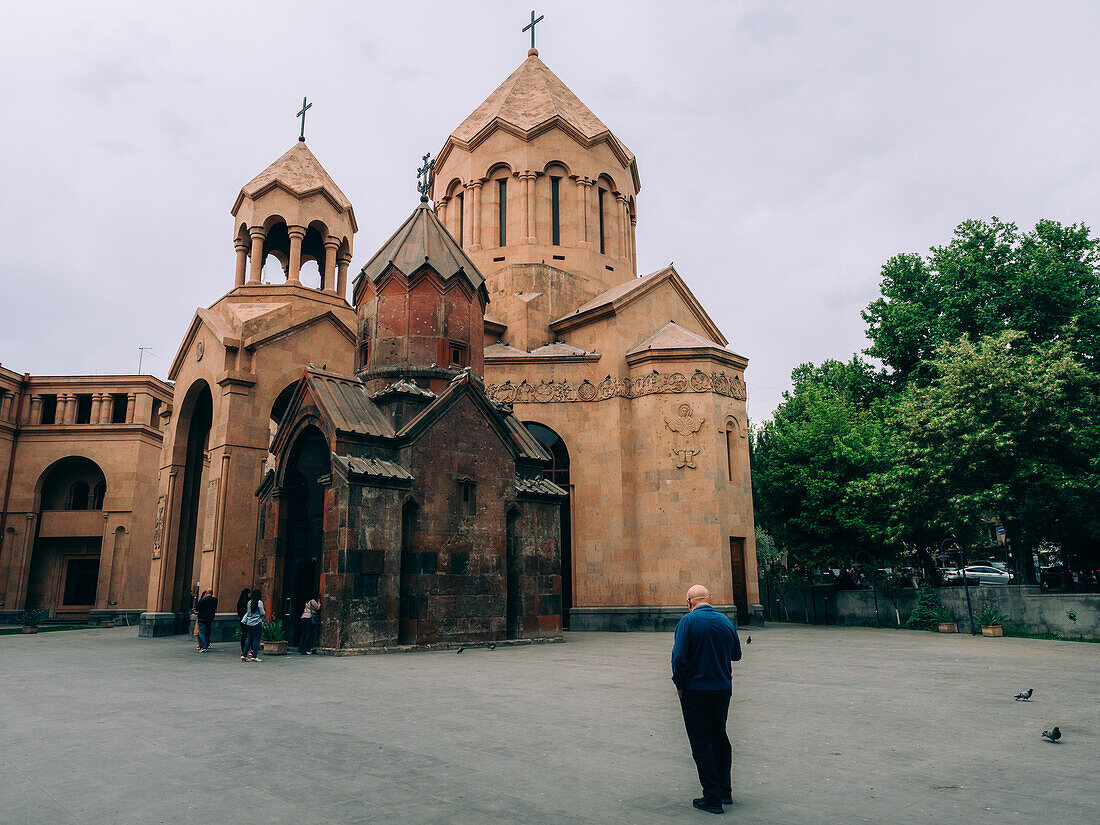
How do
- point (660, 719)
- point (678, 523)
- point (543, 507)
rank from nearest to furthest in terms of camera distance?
point (660, 719)
point (543, 507)
point (678, 523)

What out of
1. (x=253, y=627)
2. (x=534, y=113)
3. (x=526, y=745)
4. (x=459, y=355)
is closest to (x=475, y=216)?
(x=534, y=113)

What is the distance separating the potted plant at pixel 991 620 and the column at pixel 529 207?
1885 centimetres

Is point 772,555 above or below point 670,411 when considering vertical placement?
below

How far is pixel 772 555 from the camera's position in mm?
40906

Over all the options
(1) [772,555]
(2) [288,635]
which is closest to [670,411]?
(2) [288,635]

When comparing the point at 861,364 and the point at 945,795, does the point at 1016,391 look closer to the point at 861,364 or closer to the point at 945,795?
the point at 861,364

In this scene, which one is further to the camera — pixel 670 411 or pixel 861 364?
pixel 861 364

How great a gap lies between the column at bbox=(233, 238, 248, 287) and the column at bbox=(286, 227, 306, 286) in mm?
1827

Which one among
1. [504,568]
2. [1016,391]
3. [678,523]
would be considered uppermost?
[1016,391]

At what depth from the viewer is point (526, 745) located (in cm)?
643

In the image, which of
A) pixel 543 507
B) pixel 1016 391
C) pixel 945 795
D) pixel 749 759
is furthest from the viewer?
pixel 1016 391

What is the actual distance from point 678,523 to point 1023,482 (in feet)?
30.1

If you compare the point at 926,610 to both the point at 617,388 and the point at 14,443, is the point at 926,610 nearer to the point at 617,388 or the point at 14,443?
the point at 617,388

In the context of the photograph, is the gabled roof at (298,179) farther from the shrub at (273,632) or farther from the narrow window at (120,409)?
the narrow window at (120,409)
